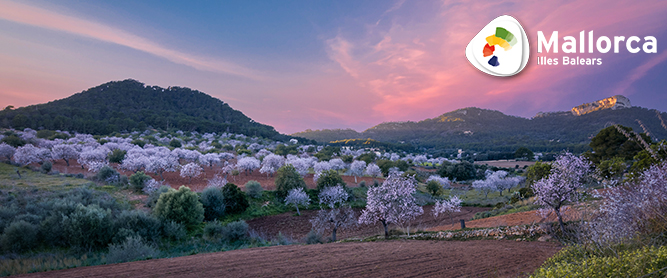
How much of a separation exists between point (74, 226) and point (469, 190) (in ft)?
159

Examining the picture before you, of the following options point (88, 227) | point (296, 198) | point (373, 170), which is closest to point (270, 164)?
point (296, 198)

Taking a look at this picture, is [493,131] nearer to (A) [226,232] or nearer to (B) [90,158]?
(A) [226,232]

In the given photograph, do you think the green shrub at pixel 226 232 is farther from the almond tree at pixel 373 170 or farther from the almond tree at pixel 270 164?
the almond tree at pixel 373 170

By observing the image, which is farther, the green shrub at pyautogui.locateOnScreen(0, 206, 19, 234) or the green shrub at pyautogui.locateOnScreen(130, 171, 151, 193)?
the green shrub at pyautogui.locateOnScreen(130, 171, 151, 193)

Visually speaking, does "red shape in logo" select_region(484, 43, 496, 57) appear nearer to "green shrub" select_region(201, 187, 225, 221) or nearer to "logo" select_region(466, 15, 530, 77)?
"logo" select_region(466, 15, 530, 77)

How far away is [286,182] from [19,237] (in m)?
18.4

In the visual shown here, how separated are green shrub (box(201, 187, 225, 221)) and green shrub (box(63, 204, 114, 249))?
787 cm

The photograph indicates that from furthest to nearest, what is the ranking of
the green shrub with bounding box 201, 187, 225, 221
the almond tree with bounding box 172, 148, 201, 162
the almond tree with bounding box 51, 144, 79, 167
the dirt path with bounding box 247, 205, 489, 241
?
1. the almond tree with bounding box 172, 148, 201, 162
2. the almond tree with bounding box 51, 144, 79, 167
3. the green shrub with bounding box 201, 187, 225, 221
4. the dirt path with bounding box 247, 205, 489, 241

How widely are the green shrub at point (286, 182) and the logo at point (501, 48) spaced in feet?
66.8

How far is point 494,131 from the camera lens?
131625 mm

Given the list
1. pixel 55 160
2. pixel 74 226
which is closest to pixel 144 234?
pixel 74 226

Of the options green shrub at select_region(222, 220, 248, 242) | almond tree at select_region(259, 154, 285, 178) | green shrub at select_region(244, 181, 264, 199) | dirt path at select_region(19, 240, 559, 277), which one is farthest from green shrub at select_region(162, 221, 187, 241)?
almond tree at select_region(259, 154, 285, 178)

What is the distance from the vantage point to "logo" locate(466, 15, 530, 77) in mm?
12891

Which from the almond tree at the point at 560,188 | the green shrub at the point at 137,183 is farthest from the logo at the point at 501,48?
the green shrub at the point at 137,183
